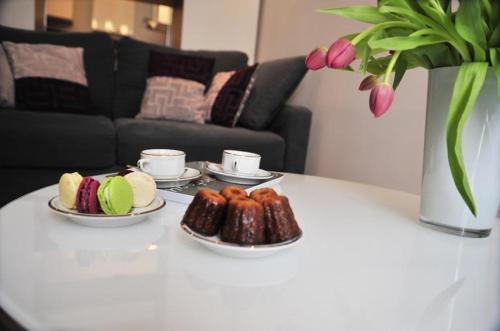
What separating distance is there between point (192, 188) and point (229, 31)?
8.29 ft

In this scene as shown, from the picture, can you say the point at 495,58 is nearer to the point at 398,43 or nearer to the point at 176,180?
the point at 398,43

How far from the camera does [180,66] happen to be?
91.4 inches

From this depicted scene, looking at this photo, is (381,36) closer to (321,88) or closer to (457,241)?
(457,241)

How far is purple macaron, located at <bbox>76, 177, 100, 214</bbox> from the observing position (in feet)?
1.88

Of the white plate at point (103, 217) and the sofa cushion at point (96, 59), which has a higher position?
the sofa cushion at point (96, 59)

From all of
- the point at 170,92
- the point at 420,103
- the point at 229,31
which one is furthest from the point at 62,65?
the point at 420,103

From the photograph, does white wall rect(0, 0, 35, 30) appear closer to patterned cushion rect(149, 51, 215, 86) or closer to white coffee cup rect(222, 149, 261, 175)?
patterned cushion rect(149, 51, 215, 86)

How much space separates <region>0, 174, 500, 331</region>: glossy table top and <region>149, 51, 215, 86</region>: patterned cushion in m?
1.73

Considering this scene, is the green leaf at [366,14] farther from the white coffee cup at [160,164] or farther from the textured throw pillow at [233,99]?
the textured throw pillow at [233,99]

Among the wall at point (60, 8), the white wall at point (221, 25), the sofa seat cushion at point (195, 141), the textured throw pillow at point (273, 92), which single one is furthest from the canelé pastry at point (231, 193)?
the wall at point (60, 8)

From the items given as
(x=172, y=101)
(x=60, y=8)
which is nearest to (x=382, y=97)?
(x=172, y=101)

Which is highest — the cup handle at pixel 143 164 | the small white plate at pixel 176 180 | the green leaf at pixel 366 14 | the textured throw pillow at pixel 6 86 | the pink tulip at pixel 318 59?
the green leaf at pixel 366 14

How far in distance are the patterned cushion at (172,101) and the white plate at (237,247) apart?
1.74 meters

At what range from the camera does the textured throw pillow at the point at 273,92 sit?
2.10 m
